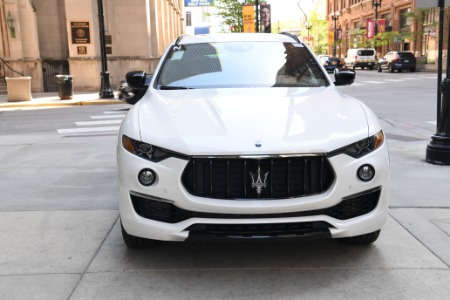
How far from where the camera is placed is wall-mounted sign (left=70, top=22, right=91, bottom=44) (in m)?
23.4

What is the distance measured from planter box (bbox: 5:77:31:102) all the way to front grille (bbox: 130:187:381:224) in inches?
694

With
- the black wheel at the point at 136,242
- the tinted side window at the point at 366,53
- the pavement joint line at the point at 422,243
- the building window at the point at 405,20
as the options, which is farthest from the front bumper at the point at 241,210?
the building window at the point at 405,20

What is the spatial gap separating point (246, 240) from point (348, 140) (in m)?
0.98

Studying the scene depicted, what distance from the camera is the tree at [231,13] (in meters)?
53.0

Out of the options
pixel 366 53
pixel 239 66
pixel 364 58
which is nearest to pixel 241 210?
pixel 239 66

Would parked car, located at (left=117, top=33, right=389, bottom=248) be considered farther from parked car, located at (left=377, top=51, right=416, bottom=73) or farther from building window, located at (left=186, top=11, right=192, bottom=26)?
building window, located at (left=186, top=11, right=192, bottom=26)

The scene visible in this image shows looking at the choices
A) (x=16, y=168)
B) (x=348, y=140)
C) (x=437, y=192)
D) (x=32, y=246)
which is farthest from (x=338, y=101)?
(x=16, y=168)

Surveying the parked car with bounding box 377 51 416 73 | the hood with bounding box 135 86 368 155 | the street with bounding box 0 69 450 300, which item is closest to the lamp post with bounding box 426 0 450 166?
the street with bounding box 0 69 450 300

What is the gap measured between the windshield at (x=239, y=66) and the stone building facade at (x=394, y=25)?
37.9m

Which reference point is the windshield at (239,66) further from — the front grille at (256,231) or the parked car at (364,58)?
the parked car at (364,58)

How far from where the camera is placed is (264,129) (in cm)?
342

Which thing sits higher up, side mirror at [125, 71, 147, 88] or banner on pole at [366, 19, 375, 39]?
banner on pole at [366, 19, 375, 39]

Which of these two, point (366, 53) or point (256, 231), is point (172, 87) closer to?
point (256, 231)

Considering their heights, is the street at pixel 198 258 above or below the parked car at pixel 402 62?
below
